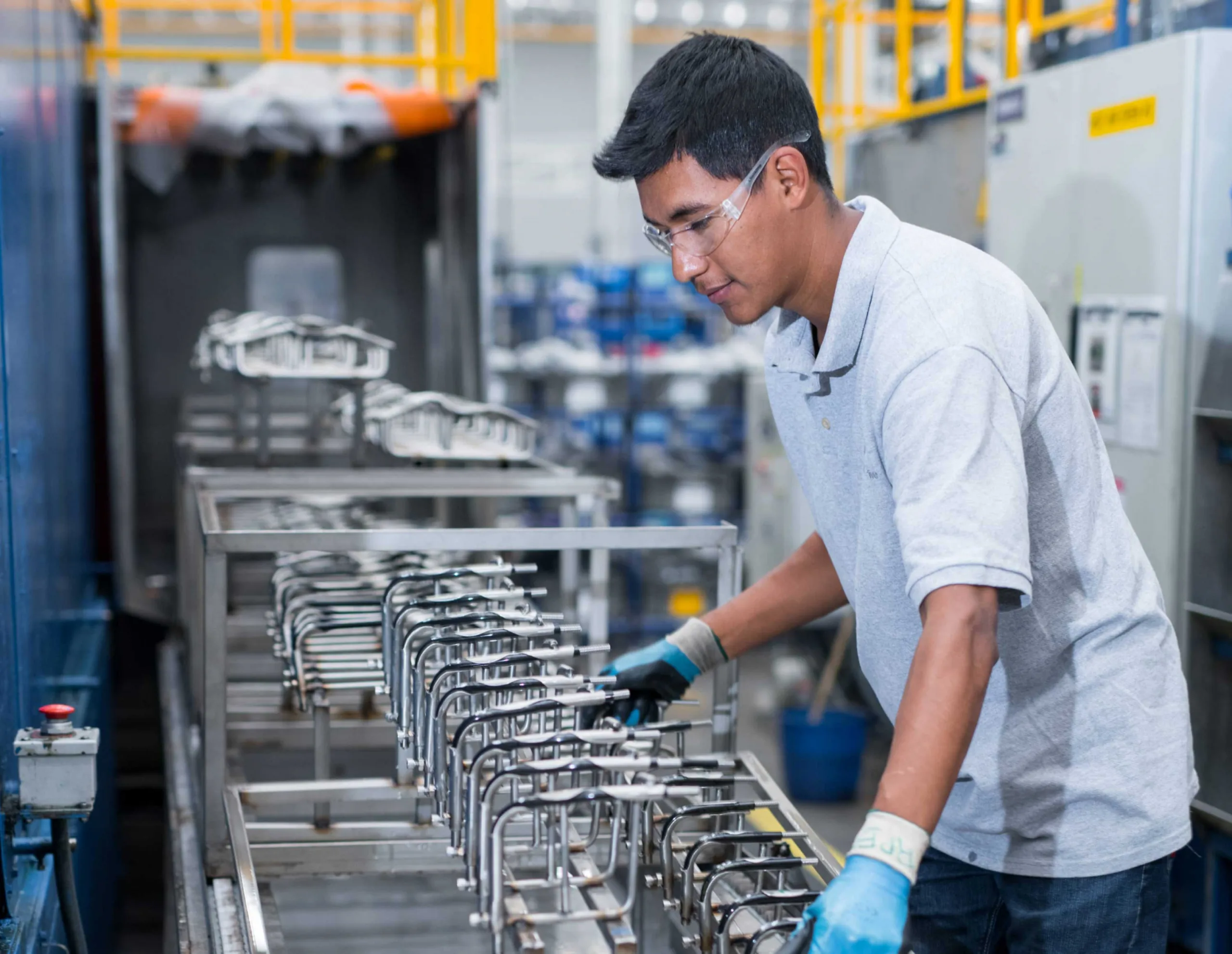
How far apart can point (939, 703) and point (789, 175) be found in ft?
2.10

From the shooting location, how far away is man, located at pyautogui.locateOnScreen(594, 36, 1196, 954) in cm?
147

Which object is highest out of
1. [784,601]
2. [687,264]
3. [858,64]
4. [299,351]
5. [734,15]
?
[734,15]

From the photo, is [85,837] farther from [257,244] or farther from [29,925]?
[257,244]

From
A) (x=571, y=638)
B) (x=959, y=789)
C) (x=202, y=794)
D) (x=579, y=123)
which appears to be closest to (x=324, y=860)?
(x=202, y=794)

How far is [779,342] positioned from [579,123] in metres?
17.9

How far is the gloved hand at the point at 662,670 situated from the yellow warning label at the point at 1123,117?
220 cm

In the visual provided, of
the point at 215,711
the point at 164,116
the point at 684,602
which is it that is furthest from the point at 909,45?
the point at 684,602

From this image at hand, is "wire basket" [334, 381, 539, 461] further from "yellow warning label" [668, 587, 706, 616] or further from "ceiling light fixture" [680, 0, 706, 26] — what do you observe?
"ceiling light fixture" [680, 0, 706, 26]

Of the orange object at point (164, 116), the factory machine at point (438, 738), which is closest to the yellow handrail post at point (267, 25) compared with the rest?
the orange object at point (164, 116)

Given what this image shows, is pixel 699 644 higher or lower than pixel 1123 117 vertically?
lower

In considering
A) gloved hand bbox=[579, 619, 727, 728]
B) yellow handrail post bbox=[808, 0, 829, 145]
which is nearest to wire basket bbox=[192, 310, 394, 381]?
gloved hand bbox=[579, 619, 727, 728]

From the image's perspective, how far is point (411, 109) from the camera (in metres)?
4.64

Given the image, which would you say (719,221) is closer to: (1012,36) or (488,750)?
(488,750)

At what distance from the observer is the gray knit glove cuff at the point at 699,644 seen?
2.06 metres
